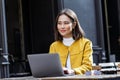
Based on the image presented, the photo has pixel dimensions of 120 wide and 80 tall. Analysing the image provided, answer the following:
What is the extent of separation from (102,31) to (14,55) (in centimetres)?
212

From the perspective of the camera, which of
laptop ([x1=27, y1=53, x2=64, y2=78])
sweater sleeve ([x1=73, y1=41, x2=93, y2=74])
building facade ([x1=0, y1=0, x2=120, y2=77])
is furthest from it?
building facade ([x1=0, y1=0, x2=120, y2=77])

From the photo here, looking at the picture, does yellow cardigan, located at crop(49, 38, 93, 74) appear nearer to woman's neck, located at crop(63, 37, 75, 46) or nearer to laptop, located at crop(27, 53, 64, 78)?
woman's neck, located at crop(63, 37, 75, 46)

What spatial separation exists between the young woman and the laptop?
1.92 feet

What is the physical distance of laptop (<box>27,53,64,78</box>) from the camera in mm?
3314

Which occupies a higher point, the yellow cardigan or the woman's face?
the woman's face

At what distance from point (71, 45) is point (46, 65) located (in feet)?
2.37

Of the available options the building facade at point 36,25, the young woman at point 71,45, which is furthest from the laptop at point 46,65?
the building facade at point 36,25

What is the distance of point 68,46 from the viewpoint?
13.3 ft

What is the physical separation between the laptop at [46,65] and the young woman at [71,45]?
585mm

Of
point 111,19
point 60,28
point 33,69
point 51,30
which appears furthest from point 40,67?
point 111,19

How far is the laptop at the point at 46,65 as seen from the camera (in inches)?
130

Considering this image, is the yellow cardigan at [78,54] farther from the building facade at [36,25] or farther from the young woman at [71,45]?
the building facade at [36,25]

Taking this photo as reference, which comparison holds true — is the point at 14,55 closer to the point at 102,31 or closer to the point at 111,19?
the point at 102,31

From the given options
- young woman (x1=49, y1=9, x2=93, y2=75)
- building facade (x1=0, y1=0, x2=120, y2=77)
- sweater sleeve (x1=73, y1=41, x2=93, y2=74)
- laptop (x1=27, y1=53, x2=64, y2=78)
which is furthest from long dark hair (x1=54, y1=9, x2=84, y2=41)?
building facade (x1=0, y1=0, x2=120, y2=77)
